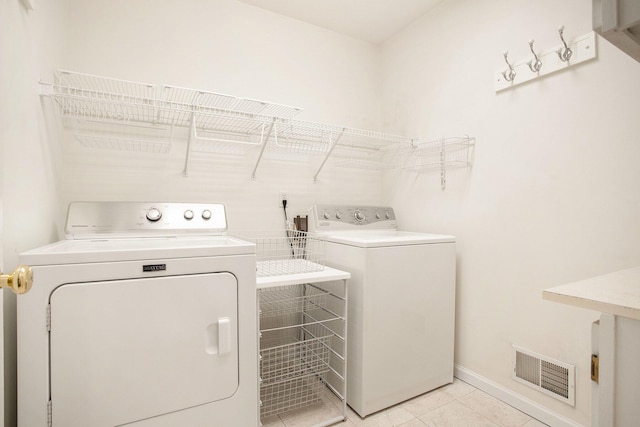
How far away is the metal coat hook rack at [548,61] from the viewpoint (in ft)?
5.02

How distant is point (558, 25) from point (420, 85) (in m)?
0.95

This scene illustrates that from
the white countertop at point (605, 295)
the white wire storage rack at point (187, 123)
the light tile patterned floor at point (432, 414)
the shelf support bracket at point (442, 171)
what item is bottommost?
the light tile patterned floor at point (432, 414)

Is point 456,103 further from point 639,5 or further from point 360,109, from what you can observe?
point 639,5

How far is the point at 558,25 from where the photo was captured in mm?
1630

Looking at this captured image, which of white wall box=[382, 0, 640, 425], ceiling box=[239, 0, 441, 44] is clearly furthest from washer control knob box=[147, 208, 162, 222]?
white wall box=[382, 0, 640, 425]

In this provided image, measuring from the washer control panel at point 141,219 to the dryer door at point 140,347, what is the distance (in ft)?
1.79

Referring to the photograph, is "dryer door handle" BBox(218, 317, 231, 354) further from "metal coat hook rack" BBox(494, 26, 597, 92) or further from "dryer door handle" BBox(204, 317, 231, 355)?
"metal coat hook rack" BBox(494, 26, 597, 92)

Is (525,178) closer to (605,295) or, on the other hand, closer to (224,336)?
(605,295)

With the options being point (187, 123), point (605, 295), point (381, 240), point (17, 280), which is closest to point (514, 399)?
point (381, 240)

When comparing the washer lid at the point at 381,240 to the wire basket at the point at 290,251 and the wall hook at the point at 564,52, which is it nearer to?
the wire basket at the point at 290,251

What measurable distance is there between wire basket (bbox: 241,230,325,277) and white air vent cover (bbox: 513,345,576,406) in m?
1.26

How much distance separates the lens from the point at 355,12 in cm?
239

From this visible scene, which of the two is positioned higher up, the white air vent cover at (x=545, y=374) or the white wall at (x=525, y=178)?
the white wall at (x=525, y=178)

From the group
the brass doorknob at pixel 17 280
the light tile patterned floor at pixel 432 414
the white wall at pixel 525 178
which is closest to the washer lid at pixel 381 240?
the white wall at pixel 525 178
